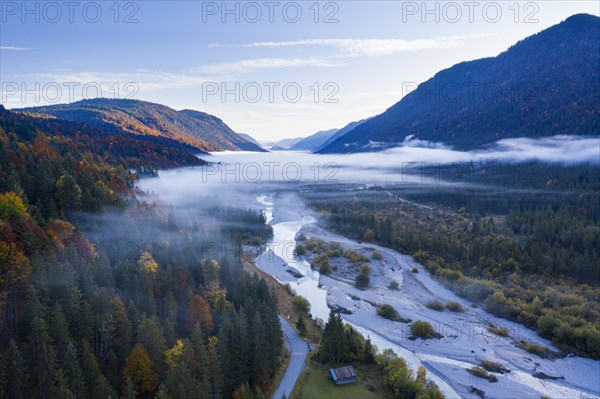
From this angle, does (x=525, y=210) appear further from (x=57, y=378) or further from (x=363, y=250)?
(x=57, y=378)

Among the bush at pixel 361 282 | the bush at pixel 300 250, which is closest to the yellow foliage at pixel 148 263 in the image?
the bush at pixel 361 282

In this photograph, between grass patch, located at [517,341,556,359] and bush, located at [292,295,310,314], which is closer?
grass patch, located at [517,341,556,359]

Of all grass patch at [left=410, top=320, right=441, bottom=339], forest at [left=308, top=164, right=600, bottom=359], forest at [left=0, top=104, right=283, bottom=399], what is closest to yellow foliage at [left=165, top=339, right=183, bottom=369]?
forest at [left=0, top=104, right=283, bottom=399]

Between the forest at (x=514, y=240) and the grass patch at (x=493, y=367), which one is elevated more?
the forest at (x=514, y=240)

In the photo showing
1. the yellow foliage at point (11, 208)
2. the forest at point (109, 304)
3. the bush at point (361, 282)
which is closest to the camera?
the forest at point (109, 304)

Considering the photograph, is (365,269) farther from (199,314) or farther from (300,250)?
(199,314)

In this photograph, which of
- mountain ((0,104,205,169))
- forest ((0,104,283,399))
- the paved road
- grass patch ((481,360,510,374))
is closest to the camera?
forest ((0,104,283,399))

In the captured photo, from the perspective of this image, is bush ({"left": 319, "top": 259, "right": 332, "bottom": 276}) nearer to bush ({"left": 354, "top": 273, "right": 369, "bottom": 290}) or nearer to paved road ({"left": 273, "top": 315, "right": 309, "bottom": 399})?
bush ({"left": 354, "top": 273, "right": 369, "bottom": 290})

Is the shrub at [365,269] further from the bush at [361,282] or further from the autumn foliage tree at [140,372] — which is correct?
the autumn foliage tree at [140,372]

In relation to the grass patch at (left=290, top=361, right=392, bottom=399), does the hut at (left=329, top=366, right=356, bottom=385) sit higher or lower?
higher
